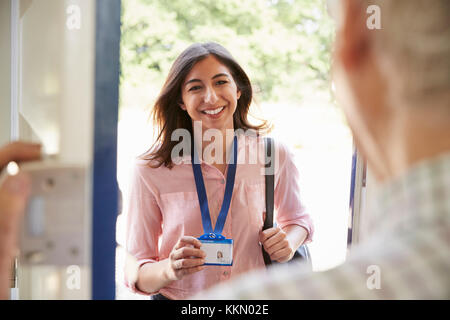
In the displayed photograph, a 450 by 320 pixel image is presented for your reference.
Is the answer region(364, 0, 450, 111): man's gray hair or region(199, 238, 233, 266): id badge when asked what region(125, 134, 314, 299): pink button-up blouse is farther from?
region(364, 0, 450, 111): man's gray hair

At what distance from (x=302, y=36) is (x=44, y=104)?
2.07 metres

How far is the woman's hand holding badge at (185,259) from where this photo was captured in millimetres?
1213

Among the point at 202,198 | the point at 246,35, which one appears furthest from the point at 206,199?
the point at 246,35

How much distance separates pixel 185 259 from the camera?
1210 mm

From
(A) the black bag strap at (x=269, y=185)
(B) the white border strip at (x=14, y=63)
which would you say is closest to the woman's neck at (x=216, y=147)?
(A) the black bag strap at (x=269, y=185)

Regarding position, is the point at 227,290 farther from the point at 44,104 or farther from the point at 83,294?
the point at 44,104

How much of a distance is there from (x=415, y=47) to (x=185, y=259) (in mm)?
960

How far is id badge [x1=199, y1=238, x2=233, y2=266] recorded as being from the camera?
1298mm

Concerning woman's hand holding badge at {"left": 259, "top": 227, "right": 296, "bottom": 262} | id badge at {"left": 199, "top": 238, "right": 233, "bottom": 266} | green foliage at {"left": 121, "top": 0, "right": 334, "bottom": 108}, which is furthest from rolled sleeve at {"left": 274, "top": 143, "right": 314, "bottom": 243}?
green foliage at {"left": 121, "top": 0, "right": 334, "bottom": 108}

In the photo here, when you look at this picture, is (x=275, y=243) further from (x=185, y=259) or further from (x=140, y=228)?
(x=140, y=228)

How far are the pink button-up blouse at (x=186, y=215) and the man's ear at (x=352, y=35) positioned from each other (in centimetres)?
99

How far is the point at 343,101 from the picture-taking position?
482mm

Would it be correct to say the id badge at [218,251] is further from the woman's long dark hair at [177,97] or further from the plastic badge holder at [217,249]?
the woman's long dark hair at [177,97]

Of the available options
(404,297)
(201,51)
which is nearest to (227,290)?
(404,297)
